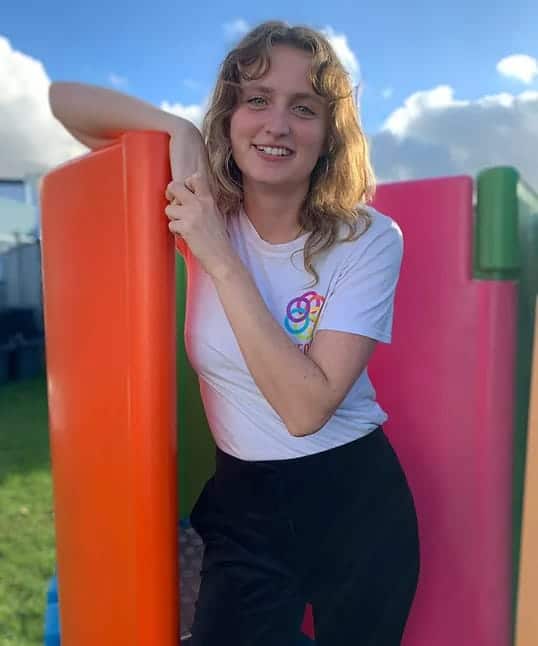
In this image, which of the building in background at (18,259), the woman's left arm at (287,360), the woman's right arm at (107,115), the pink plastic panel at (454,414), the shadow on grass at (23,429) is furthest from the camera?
the building in background at (18,259)

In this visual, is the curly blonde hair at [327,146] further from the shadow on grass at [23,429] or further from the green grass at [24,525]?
the shadow on grass at [23,429]

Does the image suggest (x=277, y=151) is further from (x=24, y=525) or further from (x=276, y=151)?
(x=24, y=525)

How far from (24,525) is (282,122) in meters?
3.06

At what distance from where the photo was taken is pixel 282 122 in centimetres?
119

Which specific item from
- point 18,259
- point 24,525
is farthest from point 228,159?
point 18,259

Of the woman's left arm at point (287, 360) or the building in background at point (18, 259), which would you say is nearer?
the woman's left arm at point (287, 360)

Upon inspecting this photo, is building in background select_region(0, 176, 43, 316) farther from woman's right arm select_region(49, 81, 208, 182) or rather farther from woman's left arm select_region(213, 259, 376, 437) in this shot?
woman's left arm select_region(213, 259, 376, 437)

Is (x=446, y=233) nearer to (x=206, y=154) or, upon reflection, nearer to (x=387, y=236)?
(x=387, y=236)

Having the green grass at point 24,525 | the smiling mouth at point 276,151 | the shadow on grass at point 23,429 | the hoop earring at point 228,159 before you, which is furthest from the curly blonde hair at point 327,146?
the shadow on grass at point 23,429

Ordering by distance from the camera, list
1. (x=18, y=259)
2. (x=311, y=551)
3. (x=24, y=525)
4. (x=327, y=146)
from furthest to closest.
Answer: (x=18, y=259) → (x=24, y=525) → (x=327, y=146) → (x=311, y=551)

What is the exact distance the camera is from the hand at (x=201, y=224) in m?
1.09

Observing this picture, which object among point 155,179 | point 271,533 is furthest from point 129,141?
point 271,533

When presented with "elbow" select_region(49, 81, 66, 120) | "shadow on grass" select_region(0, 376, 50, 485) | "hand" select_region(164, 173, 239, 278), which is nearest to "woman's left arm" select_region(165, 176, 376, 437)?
"hand" select_region(164, 173, 239, 278)

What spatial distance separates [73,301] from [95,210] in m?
0.20
